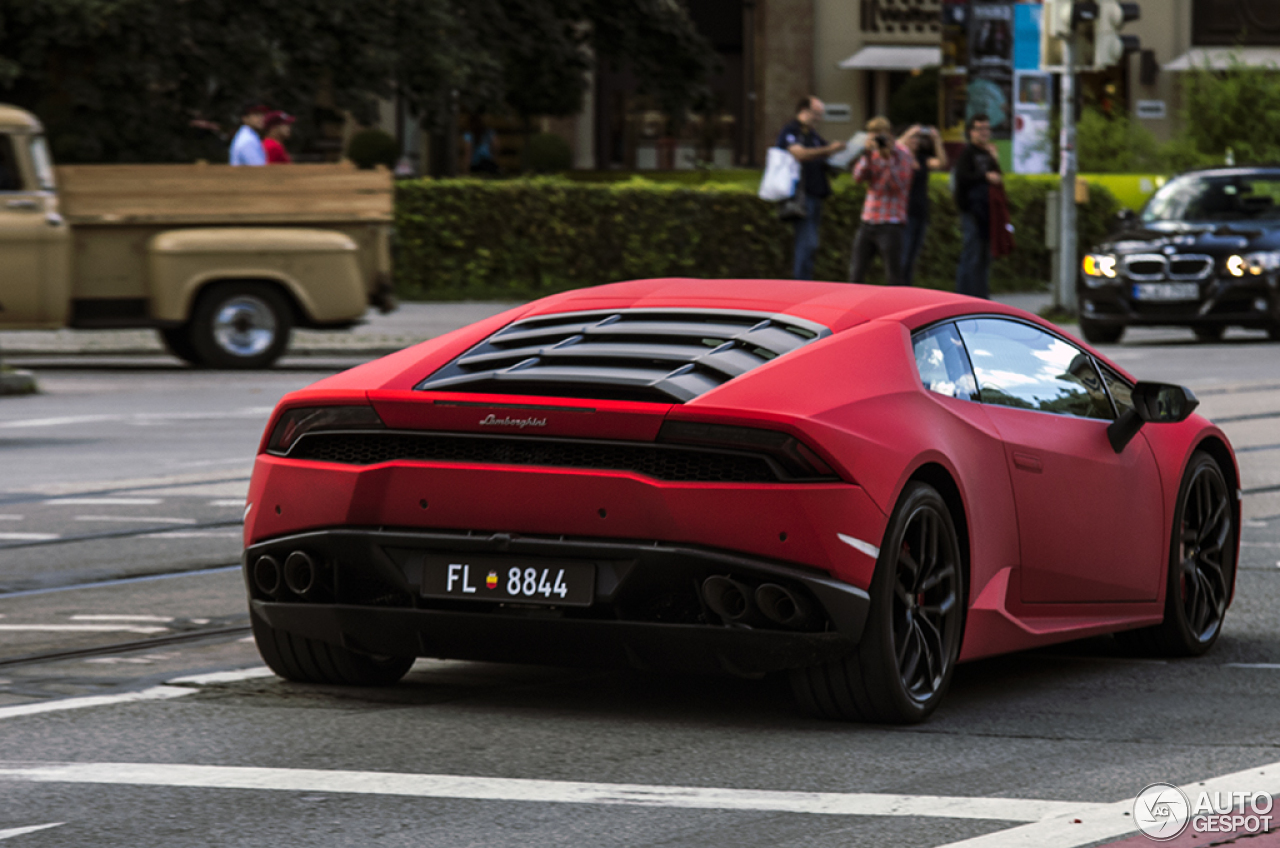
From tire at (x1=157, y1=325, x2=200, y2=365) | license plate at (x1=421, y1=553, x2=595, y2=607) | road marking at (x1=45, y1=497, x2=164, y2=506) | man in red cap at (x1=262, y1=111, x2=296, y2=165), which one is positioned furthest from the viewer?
man in red cap at (x1=262, y1=111, x2=296, y2=165)

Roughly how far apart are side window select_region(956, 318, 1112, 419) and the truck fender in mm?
12847

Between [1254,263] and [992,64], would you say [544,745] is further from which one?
[992,64]

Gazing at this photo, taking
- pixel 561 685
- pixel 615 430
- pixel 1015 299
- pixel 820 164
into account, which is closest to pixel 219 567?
pixel 561 685

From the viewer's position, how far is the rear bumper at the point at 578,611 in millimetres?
5582

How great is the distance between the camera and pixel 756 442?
5.55m

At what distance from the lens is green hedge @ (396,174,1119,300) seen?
91.8 ft

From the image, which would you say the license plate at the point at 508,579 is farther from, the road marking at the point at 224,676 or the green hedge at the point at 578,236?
the green hedge at the point at 578,236

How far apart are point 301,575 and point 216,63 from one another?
21.0 meters

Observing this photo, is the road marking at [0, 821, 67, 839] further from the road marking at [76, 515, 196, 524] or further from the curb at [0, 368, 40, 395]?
the curb at [0, 368, 40, 395]

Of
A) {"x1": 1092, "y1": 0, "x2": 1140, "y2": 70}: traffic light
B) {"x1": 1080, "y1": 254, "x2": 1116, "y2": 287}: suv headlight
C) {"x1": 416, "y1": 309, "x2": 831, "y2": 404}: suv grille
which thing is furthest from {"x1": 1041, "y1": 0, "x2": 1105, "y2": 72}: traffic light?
{"x1": 416, "y1": 309, "x2": 831, "y2": 404}: suv grille

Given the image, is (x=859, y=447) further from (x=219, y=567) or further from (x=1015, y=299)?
(x=1015, y=299)

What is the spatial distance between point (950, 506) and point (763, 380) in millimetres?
693

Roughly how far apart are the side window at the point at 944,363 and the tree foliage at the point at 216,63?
19.7 metres

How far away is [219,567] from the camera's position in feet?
29.6
